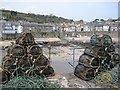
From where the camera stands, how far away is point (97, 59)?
17.4ft

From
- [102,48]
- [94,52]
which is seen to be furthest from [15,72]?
[102,48]

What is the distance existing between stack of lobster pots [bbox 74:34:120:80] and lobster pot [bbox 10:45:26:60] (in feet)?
8.59

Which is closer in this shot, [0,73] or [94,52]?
[0,73]

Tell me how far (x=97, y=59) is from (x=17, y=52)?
11.5 ft

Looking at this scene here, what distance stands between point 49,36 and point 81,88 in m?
29.3

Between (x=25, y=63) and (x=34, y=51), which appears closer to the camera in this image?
(x=25, y=63)

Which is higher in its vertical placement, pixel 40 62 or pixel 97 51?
pixel 97 51

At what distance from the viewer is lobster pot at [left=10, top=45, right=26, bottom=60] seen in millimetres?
5086

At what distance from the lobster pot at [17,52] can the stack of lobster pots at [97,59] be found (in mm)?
2619

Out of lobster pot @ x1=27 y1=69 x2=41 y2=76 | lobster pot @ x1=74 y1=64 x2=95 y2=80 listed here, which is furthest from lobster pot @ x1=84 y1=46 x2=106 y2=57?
lobster pot @ x1=27 y1=69 x2=41 y2=76

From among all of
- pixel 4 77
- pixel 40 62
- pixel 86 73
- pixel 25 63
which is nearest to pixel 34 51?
pixel 40 62

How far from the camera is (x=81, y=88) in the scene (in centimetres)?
461

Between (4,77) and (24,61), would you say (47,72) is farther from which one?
(4,77)

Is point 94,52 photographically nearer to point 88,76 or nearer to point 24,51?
point 88,76
